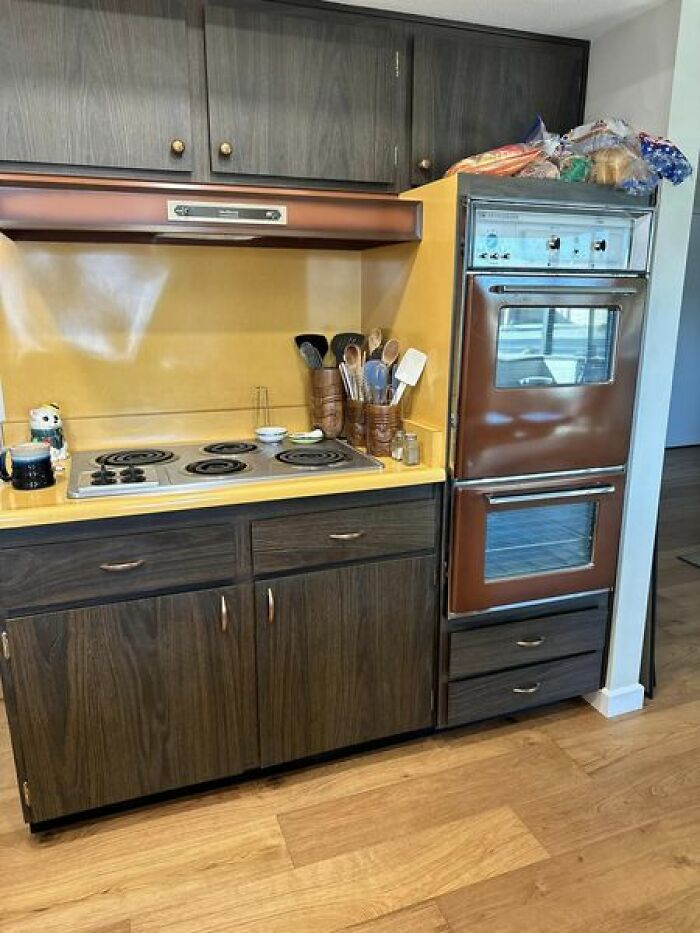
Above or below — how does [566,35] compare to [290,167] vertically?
above

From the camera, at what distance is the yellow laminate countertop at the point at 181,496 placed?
1.56 metres

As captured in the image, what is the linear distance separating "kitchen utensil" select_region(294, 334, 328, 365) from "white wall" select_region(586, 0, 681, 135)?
3.68 feet

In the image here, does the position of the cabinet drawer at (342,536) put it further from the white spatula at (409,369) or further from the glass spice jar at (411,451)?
the white spatula at (409,369)

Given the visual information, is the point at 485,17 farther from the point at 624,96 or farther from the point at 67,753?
the point at 67,753

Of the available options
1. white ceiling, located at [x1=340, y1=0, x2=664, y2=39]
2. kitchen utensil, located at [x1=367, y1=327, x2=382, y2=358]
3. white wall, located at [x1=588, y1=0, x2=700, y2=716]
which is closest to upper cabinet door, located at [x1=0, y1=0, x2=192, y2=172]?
white ceiling, located at [x1=340, y1=0, x2=664, y2=39]

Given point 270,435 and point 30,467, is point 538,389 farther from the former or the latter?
point 30,467

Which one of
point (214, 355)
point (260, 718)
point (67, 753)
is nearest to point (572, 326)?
point (214, 355)

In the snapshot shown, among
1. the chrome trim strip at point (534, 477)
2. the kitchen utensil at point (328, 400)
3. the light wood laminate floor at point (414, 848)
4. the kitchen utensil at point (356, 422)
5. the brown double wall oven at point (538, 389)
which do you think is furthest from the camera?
the kitchen utensil at point (328, 400)

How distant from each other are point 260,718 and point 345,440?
Answer: 93 centimetres

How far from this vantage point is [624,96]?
200 centimetres

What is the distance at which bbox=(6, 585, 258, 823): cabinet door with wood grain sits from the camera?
1.66m

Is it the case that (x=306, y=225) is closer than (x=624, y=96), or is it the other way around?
(x=306, y=225)

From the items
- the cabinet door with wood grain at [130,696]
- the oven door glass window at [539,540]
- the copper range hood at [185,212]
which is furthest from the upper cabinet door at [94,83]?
the oven door glass window at [539,540]

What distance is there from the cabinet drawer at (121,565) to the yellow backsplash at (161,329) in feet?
2.10
